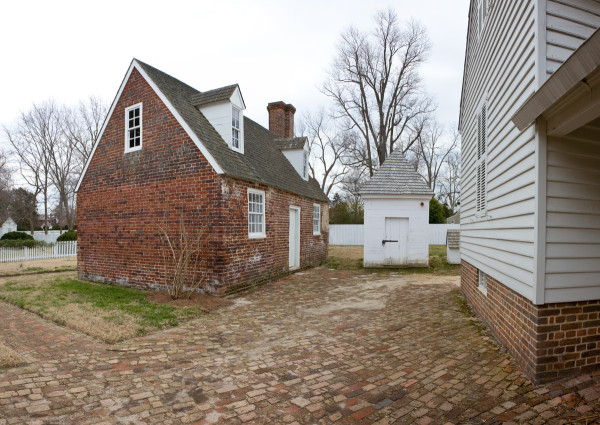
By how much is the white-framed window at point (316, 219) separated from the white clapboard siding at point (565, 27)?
497 inches

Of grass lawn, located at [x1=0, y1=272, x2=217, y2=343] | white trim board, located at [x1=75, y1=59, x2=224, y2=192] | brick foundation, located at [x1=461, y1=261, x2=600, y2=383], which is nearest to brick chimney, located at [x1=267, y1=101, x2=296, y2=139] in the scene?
white trim board, located at [x1=75, y1=59, x2=224, y2=192]

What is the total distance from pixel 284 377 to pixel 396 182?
1194 cm

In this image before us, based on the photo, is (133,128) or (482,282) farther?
(133,128)

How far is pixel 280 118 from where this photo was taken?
19.0 m

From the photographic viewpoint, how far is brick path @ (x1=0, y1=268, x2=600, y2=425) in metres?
3.17

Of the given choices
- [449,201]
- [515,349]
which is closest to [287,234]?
[515,349]

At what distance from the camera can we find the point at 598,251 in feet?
12.0

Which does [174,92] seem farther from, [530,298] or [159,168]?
[530,298]

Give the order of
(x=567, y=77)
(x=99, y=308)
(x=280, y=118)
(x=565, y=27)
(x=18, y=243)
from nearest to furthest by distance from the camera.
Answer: (x=567, y=77) → (x=565, y=27) → (x=99, y=308) → (x=18, y=243) → (x=280, y=118)

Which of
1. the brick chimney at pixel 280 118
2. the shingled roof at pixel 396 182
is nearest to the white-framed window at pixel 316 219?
the shingled roof at pixel 396 182

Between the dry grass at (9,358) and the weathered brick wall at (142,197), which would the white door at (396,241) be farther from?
the dry grass at (9,358)

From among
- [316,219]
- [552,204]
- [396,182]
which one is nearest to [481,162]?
[552,204]

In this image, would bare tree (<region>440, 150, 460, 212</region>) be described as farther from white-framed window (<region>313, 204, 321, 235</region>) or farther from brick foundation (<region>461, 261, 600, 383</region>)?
brick foundation (<region>461, 261, 600, 383</region>)

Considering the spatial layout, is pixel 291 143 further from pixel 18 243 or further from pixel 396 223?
pixel 18 243
